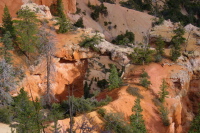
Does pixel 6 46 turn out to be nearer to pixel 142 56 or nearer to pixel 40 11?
pixel 40 11

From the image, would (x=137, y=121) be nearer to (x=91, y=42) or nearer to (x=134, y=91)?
(x=134, y=91)

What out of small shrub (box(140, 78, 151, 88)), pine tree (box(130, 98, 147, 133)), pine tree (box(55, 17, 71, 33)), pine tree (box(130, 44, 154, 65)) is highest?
pine tree (box(55, 17, 71, 33))

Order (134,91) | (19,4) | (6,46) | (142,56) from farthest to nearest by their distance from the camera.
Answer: (19,4), (142,56), (6,46), (134,91)

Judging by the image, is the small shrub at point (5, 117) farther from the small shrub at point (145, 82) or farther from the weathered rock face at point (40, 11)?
the weathered rock face at point (40, 11)

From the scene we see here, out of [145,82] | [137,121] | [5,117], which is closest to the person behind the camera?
[5,117]

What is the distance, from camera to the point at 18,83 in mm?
17078

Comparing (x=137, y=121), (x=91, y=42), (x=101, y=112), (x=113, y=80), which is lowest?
(x=137, y=121)

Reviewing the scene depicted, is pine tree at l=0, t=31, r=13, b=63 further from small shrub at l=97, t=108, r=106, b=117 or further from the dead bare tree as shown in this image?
small shrub at l=97, t=108, r=106, b=117

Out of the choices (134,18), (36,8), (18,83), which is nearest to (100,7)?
(134,18)

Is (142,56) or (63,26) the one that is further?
(63,26)

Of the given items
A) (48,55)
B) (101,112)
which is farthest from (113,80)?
(48,55)

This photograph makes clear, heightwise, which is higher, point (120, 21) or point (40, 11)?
point (120, 21)

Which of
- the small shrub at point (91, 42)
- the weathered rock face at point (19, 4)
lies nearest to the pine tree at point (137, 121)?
the small shrub at point (91, 42)

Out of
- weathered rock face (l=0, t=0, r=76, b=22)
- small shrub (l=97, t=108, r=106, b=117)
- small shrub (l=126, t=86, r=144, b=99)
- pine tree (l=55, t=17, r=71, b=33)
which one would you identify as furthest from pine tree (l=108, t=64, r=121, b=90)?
weathered rock face (l=0, t=0, r=76, b=22)
